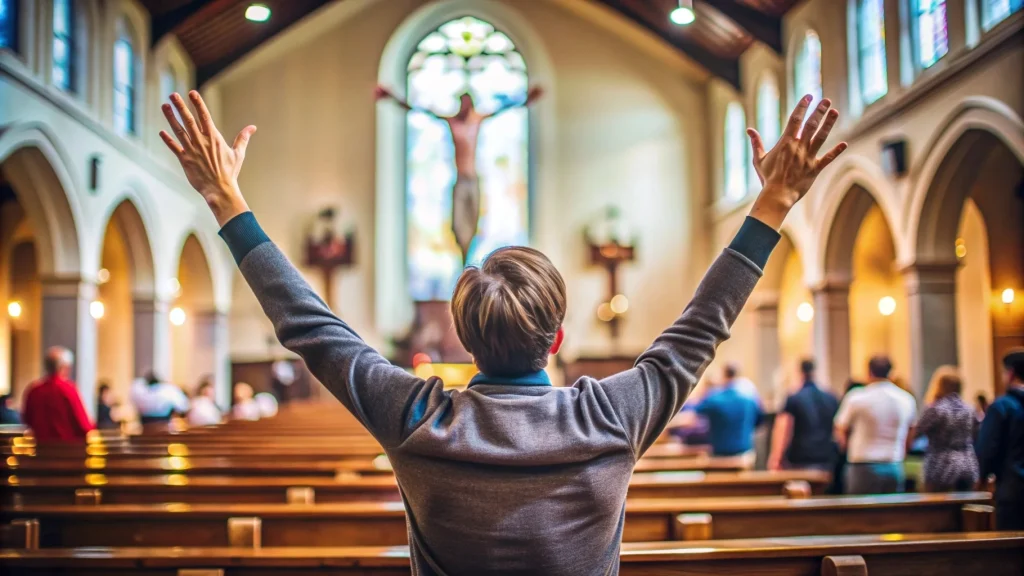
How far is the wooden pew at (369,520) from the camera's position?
287 cm

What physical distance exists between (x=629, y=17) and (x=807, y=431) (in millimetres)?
9895

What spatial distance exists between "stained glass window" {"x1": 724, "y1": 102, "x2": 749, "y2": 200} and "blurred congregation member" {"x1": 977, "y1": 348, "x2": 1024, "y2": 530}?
9.52 metres

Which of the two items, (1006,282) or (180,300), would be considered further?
(180,300)

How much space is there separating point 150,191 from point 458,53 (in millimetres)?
5743

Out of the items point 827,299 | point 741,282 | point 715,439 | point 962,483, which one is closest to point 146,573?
point 741,282

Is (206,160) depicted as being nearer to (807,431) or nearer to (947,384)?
(947,384)

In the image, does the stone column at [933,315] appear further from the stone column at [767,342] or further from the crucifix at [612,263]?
the crucifix at [612,263]

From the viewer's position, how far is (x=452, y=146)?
15203 millimetres

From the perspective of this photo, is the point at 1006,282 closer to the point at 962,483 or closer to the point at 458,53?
the point at 962,483

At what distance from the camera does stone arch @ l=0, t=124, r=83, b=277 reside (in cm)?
880

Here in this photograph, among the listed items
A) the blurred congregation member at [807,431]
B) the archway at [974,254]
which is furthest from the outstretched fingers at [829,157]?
the archway at [974,254]

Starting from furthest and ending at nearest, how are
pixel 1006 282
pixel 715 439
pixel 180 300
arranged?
pixel 180 300, pixel 1006 282, pixel 715 439

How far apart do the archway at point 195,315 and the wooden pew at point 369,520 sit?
11442 mm

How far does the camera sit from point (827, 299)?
1102cm
